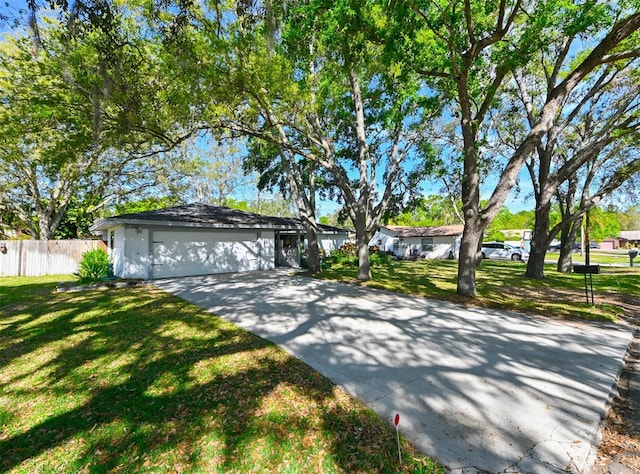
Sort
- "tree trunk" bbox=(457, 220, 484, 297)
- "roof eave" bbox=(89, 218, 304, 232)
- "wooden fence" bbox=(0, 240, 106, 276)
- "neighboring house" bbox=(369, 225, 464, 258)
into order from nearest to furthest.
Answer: "tree trunk" bbox=(457, 220, 484, 297) → "roof eave" bbox=(89, 218, 304, 232) → "wooden fence" bbox=(0, 240, 106, 276) → "neighboring house" bbox=(369, 225, 464, 258)

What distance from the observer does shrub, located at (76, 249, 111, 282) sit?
998cm

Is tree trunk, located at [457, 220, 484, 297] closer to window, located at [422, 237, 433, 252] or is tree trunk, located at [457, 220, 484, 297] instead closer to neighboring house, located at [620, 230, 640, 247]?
window, located at [422, 237, 433, 252]

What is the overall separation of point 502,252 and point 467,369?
89.2ft

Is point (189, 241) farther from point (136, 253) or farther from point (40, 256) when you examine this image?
point (40, 256)

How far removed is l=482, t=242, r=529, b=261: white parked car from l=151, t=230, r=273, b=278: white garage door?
21214 mm

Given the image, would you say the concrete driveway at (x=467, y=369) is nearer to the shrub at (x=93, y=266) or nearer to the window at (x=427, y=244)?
the shrub at (x=93, y=266)

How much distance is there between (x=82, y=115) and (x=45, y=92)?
2.99ft

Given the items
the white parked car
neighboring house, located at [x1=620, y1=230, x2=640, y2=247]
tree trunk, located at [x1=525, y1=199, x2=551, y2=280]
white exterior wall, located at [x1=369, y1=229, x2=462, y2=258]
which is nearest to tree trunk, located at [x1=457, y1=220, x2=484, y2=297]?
tree trunk, located at [x1=525, y1=199, x2=551, y2=280]

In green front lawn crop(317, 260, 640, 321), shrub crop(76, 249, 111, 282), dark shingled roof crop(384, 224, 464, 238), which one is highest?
dark shingled roof crop(384, 224, 464, 238)

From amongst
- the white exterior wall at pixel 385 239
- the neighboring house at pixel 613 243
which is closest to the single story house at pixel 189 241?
the white exterior wall at pixel 385 239

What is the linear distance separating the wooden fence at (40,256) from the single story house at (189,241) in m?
1.56

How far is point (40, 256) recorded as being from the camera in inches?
537

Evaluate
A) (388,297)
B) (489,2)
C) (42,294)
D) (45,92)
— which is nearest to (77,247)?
(42,294)

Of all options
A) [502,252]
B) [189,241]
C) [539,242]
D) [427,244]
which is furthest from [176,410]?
[502,252]
